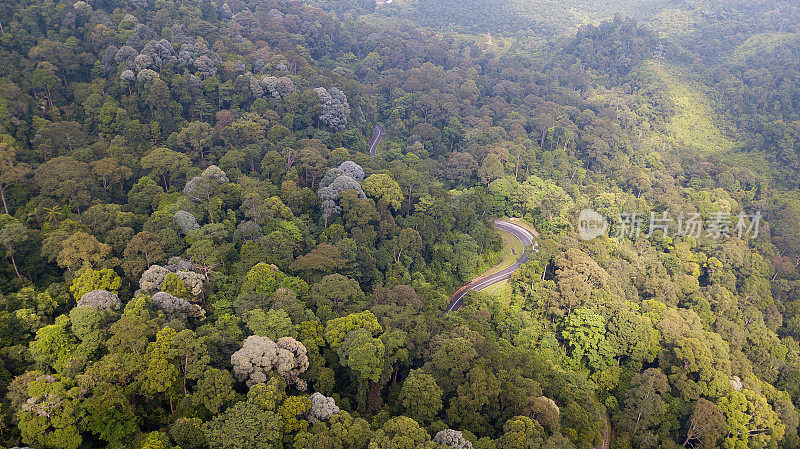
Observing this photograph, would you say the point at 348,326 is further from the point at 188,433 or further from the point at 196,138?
the point at 196,138

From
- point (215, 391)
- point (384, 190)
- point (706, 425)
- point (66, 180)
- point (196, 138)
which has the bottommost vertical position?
point (706, 425)

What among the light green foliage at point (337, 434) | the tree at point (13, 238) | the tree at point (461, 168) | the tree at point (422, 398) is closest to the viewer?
the light green foliage at point (337, 434)

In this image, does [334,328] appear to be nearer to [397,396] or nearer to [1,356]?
[397,396]

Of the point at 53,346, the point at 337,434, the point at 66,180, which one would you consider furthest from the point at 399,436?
the point at 66,180

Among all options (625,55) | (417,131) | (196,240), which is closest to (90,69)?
(196,240)

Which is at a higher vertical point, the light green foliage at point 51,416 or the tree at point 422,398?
the light green foliage at point 51,416

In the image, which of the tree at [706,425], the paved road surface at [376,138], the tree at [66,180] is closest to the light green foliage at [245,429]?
the tree at [66,180]

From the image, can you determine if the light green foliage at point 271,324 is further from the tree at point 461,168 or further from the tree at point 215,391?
the tree at point 461,168

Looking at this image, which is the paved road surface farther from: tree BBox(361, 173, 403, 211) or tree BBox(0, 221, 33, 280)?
tree BBox(0, 221, 33, 280)
